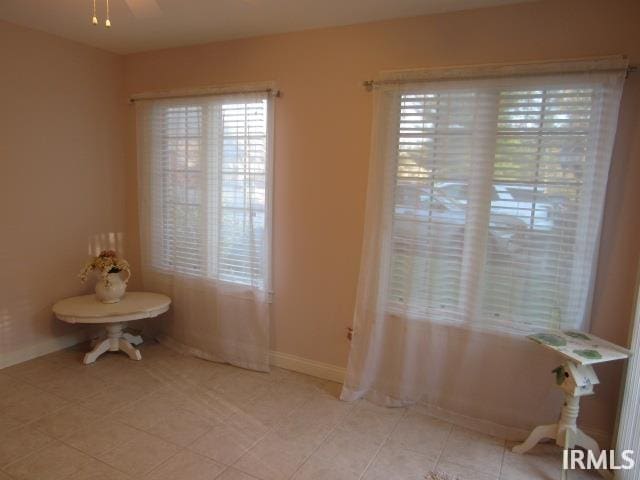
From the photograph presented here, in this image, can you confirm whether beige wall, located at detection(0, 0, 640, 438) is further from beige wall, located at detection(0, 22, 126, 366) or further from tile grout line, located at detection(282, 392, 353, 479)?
tile grout line, located at detection(282, 392, 353, 479)

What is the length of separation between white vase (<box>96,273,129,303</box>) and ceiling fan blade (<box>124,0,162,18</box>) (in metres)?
1.87

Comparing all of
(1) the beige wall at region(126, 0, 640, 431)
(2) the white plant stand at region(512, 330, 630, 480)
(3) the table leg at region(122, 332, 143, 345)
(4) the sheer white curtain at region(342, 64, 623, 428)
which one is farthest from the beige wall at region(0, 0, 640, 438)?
(3) the table leg at region(122, 332, 143, 345)

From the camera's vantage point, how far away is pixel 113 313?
311 cm

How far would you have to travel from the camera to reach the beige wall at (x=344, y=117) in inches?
86.4

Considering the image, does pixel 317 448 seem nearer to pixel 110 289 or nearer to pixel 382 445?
pixel 382 445

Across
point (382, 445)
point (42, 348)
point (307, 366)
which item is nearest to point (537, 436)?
point (382, 445)

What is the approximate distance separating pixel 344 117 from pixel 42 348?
2952 mm

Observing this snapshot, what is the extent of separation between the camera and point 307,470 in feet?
7.03

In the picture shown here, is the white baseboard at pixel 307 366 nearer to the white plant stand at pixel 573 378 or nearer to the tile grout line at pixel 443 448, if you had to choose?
the tile grout line at pixel 443 448

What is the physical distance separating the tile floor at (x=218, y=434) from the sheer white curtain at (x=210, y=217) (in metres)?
0.42

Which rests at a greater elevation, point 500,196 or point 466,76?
point 466,76

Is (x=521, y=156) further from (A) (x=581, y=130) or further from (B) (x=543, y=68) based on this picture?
(B) (x=543, y=68)

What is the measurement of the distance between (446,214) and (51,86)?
305 cm

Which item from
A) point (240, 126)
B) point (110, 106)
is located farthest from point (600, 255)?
point (110, 106)
